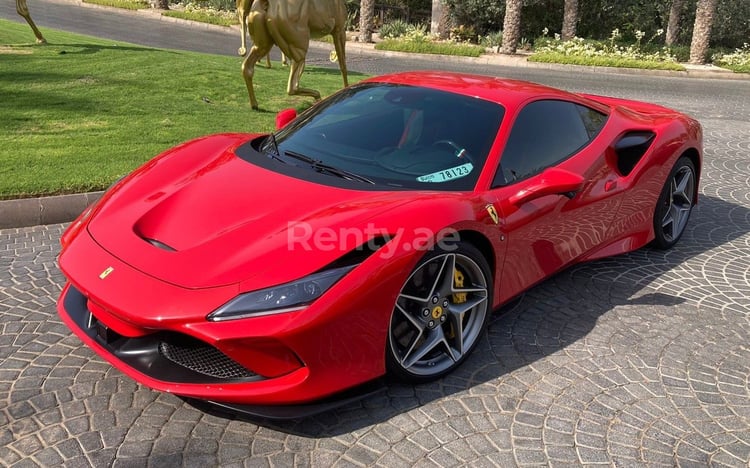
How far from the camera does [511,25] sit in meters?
22.2

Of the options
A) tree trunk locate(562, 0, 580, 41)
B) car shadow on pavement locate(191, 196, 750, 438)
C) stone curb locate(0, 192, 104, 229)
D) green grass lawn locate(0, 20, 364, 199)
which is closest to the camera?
car shadow on pavement locate(191, 196, 750, 438)

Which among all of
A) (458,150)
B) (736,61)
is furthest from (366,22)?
(458,150)

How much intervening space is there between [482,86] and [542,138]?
496mm

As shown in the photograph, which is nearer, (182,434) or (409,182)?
(182,434)

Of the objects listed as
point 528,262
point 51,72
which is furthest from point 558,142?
point 51,72

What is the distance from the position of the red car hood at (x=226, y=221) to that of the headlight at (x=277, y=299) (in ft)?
0.16

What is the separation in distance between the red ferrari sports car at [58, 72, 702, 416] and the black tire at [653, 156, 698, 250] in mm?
358

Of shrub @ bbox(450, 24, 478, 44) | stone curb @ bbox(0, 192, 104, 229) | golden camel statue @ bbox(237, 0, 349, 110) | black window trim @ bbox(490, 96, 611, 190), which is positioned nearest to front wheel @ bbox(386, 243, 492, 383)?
black window trim @ bbox(490, 96, 611, 190)

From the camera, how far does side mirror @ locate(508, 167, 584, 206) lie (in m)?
3.41

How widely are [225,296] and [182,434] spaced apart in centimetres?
66

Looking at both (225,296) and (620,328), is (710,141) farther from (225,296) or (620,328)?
(225,296)

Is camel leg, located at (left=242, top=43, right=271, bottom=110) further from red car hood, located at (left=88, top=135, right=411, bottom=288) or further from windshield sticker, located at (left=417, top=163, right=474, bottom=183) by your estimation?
windshield sticker, located at (left=417, top=163, right=474, bottom=183)

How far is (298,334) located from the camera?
251 cm

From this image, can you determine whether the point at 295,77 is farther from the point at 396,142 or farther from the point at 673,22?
the point at 673,22
